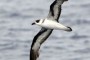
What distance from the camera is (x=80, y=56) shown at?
21438 millimetres

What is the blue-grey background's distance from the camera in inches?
860

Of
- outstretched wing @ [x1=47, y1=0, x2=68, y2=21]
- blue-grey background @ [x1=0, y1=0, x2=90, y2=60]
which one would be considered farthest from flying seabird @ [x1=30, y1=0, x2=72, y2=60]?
blue-grey background @ [x1=0, y1=0, x2=90, y2=60]

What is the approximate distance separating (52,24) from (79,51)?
9.61 m

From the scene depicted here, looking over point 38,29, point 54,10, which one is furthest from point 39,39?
point 38,29

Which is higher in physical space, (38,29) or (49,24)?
(49,24)

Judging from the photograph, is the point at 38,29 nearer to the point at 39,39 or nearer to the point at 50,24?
the point at 39,39

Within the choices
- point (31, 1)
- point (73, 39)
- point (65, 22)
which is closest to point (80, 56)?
point (73, 39)

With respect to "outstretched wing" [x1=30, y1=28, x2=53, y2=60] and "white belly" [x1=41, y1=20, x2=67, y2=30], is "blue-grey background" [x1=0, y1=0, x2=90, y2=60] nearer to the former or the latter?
"outstretched wing" [x1=30, y1=28, x2=53, y2=60]

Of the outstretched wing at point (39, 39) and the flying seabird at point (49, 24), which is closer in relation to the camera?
the flying seabird at point (49, 24)

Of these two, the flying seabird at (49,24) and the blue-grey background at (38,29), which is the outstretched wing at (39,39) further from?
the blue-grey background at (38,29)

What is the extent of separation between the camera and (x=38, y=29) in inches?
990

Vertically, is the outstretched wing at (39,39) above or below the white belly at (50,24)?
below

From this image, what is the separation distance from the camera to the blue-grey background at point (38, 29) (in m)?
21.8

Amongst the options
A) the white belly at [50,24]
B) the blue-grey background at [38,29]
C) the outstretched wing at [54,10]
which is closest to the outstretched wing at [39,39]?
the outstretched wing at [54,10]
